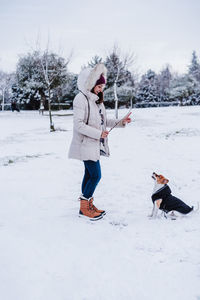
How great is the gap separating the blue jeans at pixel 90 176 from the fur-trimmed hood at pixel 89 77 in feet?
3.27

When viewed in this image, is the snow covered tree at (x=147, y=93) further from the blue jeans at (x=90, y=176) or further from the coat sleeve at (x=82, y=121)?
the coat sleeve at (x=82, y=121)

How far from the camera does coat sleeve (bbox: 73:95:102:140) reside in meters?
3.36

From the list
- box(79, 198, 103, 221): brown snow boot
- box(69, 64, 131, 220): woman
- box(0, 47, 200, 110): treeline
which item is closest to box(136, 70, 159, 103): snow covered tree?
box(0, 47, 200, 110): treeline

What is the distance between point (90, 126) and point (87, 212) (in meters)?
1.25

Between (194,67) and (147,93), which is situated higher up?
(194,67)

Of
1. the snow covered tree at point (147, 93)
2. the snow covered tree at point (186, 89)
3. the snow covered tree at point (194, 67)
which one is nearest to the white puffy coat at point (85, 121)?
the snow covered tree at point (186, 89)

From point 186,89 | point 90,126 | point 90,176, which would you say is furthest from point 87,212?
point 186,89

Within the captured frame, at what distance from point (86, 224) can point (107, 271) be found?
1.11 meters

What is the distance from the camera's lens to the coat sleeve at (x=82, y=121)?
11.0 ft

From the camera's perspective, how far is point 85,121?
3.52m

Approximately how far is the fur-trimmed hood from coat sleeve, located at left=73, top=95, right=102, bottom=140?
6.4 inches

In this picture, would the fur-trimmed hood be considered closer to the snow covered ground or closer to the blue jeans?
the blue jeans

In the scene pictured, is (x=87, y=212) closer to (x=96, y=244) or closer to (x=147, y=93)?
(x=96, y=244)

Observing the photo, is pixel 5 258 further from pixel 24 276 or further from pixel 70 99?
pixel 70 99
